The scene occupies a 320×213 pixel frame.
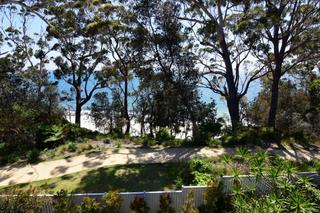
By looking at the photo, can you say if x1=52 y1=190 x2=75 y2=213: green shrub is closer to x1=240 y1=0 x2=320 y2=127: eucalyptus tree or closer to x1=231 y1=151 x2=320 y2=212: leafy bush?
x1=231 y1=151 x2=320 y2=212: leafy bush

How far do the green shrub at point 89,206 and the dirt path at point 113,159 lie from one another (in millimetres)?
→ 2707

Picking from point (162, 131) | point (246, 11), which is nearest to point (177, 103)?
point (162, 131)

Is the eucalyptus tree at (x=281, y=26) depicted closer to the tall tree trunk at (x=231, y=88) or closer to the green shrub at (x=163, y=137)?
the tall tree trunk at (x=231, y=88)

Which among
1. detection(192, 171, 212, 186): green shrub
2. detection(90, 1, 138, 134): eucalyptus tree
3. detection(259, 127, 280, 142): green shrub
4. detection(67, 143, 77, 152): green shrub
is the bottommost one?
detection(192, 171, 212, 186): green shrub

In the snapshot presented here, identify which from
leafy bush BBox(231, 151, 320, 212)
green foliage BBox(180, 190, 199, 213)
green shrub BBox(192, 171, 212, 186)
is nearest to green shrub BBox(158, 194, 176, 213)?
green foliage BBox(180, 190, 199, 213)

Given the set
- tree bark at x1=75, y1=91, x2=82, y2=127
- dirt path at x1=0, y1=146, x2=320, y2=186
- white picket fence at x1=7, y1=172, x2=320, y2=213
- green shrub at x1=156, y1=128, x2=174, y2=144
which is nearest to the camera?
white picket fence at x1=7, y1=172, x2=320, y2=213

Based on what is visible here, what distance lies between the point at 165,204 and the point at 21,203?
9.94 ft

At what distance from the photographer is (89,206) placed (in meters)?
7.27

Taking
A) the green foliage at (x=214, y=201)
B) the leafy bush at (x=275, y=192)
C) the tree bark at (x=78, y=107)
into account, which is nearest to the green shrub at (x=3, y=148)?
the green foliage at (x=214, y=201)

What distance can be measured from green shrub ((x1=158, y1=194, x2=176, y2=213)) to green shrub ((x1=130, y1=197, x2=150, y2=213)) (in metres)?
0.30

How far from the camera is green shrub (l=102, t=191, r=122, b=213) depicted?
23.9 feet

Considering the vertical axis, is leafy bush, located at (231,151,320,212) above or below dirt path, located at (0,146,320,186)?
below

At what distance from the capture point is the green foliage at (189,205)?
712cm

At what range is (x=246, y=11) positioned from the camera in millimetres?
14688
